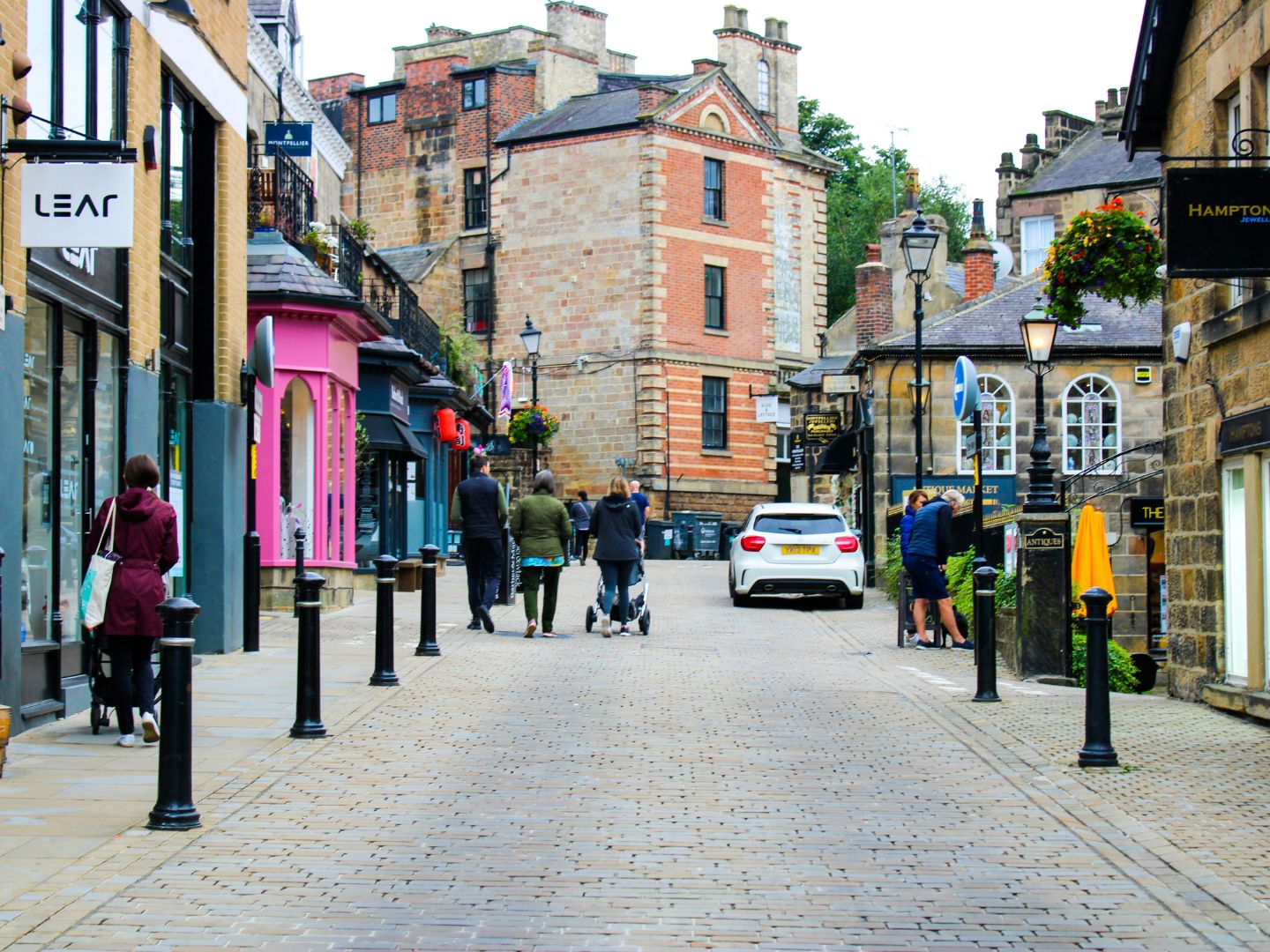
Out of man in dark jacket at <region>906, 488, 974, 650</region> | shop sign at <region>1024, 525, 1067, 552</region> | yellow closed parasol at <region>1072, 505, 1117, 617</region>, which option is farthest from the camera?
man in dark jacket at <region>906, 488, 974, 650</region>

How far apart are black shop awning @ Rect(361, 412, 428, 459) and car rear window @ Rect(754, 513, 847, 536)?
18.6 feet

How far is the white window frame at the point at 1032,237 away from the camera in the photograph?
5266cm

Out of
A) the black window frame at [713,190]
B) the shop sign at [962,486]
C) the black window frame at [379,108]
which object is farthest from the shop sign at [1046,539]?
the black window frame at [379,108]

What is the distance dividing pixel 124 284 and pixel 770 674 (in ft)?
21.4

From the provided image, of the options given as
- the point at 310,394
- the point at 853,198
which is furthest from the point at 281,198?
the point at 853,198

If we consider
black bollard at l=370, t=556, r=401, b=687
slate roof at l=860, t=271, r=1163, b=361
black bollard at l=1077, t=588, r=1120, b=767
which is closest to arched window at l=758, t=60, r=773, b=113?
slate roof at l=860, t=271, r=1163, b=361

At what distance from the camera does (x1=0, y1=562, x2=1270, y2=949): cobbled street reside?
6492 mm

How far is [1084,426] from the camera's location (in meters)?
30.8

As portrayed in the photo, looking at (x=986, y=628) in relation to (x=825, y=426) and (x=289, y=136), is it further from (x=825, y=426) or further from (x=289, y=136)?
(x=825, y=426)

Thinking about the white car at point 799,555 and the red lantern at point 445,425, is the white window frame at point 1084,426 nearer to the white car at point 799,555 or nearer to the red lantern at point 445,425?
the white car at point 799,555

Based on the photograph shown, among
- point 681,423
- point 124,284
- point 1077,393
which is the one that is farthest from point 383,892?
point 681,423

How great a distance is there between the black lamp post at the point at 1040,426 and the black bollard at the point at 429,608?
5.52 meters

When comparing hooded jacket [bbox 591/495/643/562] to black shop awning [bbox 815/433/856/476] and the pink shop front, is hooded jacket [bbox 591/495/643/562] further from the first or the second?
black shop awning [bbox 815/433/856/476]

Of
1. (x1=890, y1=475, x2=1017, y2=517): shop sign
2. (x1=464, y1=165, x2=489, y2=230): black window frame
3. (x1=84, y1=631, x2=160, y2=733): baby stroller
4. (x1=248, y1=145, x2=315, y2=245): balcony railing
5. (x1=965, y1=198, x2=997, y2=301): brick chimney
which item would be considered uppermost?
(x1=464, y1=165, x2=489, y2=230): black window frame
